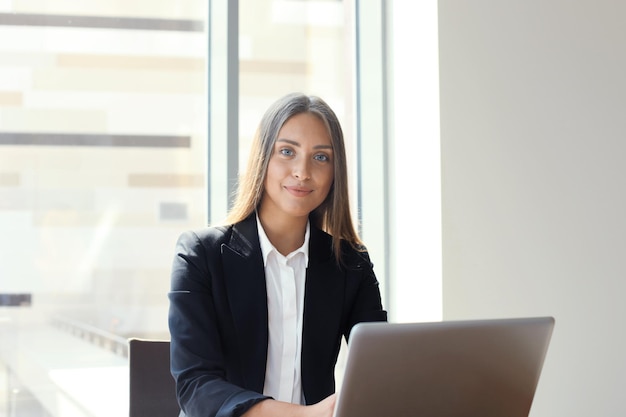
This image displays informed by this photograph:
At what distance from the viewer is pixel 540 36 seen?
9.71 feet

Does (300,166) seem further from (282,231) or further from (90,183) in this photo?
(90,183)

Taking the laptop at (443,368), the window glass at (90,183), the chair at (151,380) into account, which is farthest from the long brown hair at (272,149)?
the window glass at (90,183)

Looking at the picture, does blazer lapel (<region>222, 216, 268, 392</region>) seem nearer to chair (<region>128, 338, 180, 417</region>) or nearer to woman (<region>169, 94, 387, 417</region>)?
woman (<region>169, 94, 387, 417</region>)

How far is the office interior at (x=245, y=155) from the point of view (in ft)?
8.74

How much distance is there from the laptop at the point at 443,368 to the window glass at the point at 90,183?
1832 mm

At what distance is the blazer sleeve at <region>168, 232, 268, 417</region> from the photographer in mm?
1327

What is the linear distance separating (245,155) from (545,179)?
45.3 inches


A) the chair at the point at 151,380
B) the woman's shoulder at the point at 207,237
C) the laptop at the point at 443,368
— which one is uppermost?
the woman's shoulder at the point at 207,237

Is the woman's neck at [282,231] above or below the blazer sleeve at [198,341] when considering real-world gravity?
above

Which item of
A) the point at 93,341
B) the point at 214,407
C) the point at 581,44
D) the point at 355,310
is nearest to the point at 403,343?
the point at 214,407

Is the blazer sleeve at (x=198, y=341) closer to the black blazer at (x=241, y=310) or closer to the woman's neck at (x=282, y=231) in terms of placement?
the black blazer at (x=241, y=310)

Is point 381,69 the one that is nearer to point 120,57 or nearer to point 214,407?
point 120,57

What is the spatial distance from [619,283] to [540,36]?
1002mm

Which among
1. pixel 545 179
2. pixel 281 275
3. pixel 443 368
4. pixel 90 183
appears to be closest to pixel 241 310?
pixel 281 275
